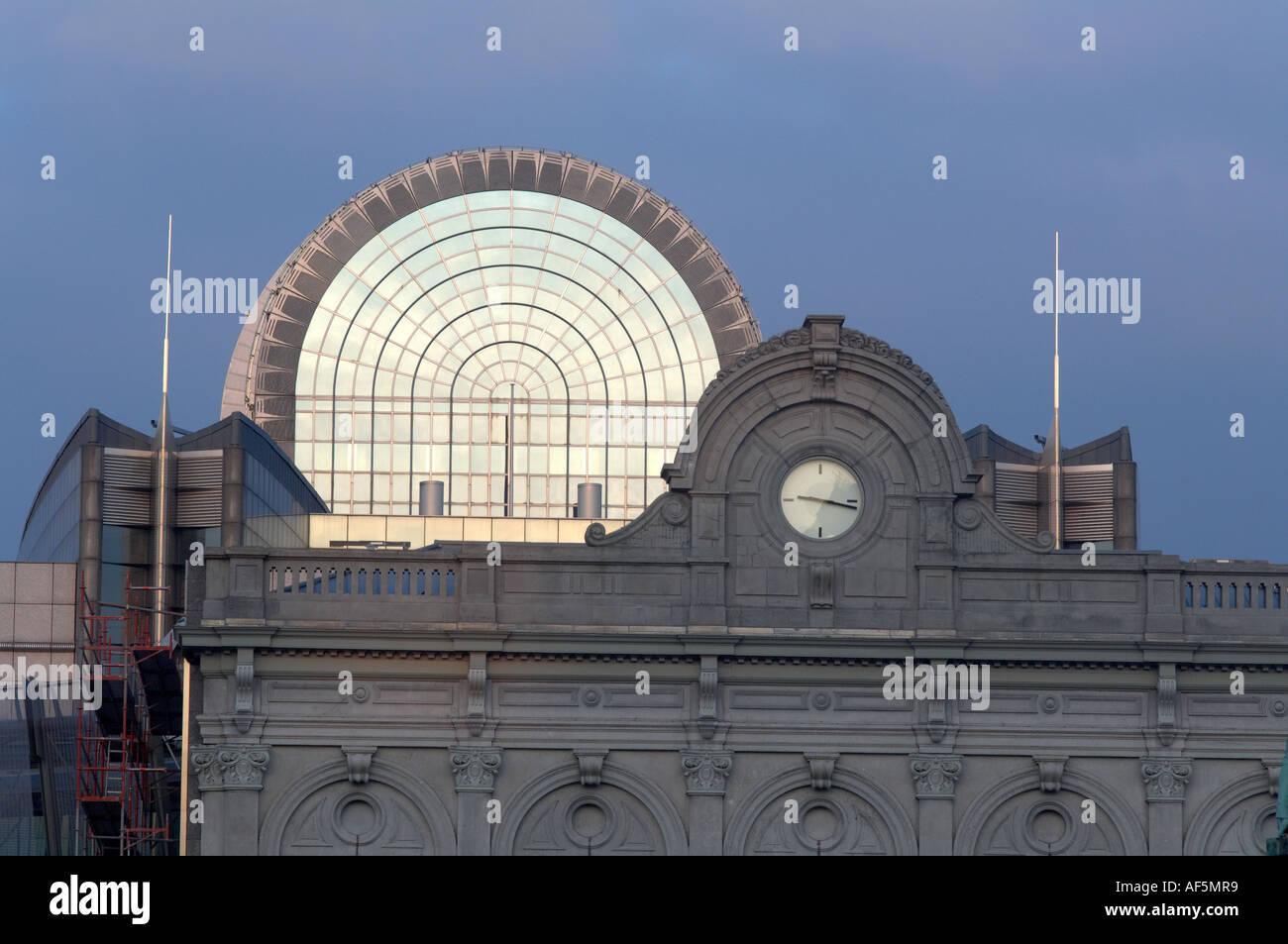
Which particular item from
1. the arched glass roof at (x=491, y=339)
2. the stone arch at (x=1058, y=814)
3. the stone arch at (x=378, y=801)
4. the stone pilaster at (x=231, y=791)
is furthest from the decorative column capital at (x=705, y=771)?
the arched glass roof at (x=491, y=339)

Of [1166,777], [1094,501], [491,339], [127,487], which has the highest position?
[491,339]

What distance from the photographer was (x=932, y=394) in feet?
168

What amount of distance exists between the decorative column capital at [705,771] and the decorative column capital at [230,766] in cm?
897

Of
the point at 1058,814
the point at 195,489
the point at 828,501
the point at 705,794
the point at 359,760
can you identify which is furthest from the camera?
the point at 195,489

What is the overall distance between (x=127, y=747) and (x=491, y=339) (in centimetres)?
2781

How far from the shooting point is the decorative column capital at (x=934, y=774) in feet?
164

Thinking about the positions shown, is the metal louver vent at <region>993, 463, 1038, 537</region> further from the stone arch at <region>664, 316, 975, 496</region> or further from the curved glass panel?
the stone arch at <region>664, 316, 975, 496</region>

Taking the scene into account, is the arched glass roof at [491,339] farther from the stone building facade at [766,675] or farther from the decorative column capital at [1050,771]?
the decorative column capital at [1050,771]

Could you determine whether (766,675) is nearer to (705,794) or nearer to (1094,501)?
(705,794)

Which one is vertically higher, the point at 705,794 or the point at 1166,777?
the point at 1166,777

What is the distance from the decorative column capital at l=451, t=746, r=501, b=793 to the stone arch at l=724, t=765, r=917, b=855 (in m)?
Result: 5.23

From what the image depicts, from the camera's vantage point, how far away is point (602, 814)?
164 ft

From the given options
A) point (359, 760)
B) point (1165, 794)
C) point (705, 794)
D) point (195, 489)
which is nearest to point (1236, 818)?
point (1165, 794)
